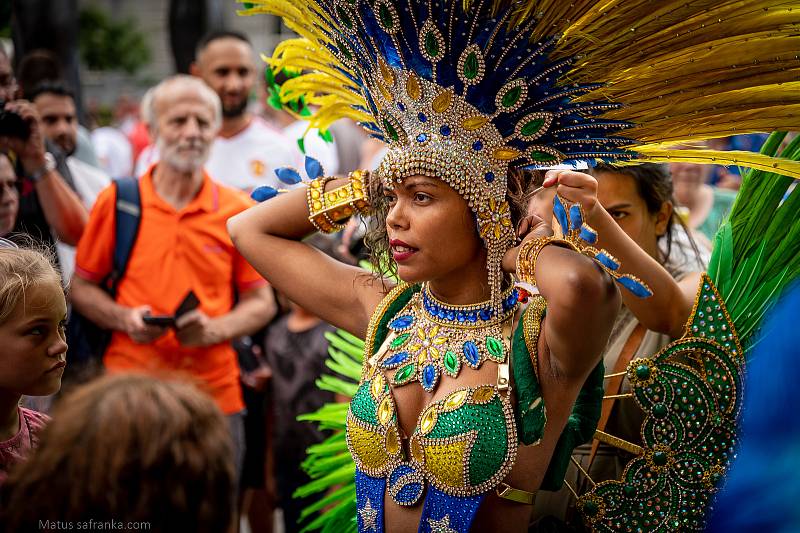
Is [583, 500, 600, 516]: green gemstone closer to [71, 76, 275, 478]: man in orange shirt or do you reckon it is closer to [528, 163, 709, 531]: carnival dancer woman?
[528, 163, 709, 531]: carnival dancer woman

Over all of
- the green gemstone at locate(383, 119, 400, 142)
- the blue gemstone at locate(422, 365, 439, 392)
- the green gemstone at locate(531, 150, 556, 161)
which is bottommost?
the blue gemstone at locate(422, 365, 439, 392)

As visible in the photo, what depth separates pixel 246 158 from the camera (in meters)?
5.88

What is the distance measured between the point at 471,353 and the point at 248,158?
3717mm

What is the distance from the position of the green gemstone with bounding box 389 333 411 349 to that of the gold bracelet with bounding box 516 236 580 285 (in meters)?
0.40

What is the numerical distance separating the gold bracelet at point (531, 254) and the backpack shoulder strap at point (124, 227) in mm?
2534

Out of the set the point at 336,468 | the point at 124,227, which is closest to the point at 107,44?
the point at 124,227

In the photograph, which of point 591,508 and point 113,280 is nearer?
point 591,508

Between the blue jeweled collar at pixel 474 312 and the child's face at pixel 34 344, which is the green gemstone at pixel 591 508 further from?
the child's face at pixel 34 344

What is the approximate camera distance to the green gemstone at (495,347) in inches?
95.0

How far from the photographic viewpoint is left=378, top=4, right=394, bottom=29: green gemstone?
228cm

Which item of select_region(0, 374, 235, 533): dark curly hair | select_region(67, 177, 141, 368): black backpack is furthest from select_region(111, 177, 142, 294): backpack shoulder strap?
select_region(0, 374, 235, 533): dark curly hair

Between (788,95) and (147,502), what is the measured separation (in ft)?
5.50

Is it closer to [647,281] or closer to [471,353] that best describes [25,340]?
[471,353]

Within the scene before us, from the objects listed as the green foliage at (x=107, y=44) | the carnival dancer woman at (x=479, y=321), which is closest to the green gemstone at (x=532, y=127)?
the carnival dancer woman at (x=479, y=321)
